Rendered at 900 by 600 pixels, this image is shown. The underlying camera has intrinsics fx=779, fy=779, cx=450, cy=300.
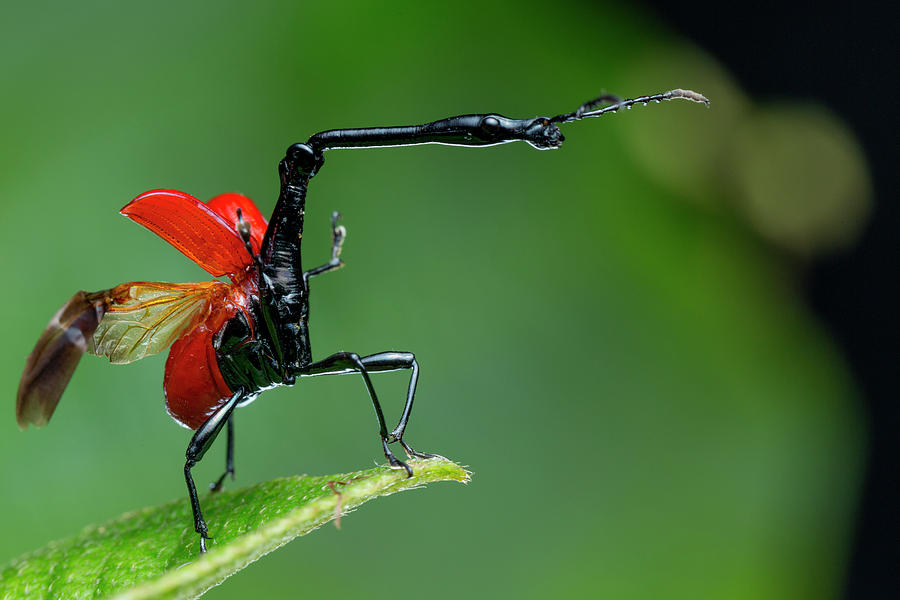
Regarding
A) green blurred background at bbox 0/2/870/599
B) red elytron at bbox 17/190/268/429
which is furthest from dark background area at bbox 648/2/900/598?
red elytron at bbox 17/190/268/429

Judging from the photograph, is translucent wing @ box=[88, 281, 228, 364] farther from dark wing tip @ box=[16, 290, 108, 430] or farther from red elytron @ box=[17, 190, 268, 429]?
dark wing tip @ box=[16, 290, 108, 430]

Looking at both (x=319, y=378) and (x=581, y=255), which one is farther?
(x=581, y=255)

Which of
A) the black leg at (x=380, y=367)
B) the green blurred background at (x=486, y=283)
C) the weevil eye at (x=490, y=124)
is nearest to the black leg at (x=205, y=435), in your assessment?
the black leg at (x=380, y=367)

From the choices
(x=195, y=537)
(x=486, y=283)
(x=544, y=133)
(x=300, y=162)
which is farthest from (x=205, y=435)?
(x=486, y=283)

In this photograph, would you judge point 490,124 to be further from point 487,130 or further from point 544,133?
point 544,133

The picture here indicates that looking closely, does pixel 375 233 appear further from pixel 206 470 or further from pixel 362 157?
pixel 206 470

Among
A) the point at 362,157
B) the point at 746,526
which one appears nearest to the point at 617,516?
the point at 746,526

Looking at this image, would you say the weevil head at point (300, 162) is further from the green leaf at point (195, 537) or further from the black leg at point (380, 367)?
the green leaf at point (195, 537)
